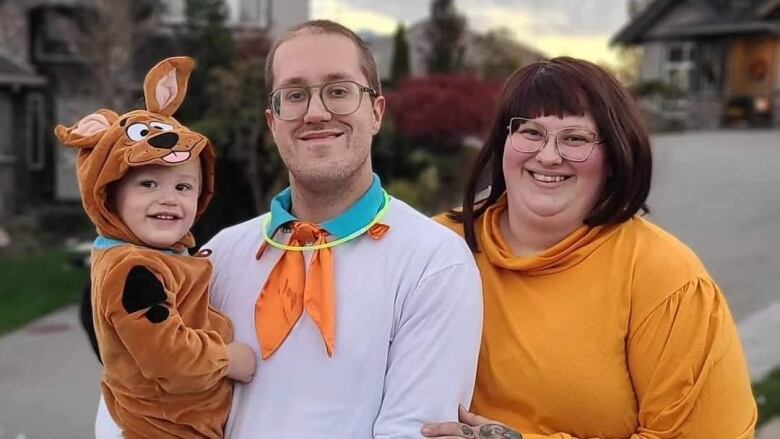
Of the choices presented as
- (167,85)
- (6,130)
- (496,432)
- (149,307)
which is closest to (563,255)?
(496,432)

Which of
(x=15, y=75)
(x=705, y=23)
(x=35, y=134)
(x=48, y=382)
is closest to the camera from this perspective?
(x=48, y=382)

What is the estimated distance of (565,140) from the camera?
2297 mm

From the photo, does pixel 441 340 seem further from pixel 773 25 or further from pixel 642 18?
pixel 642 18

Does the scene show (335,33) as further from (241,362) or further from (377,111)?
(241,362)

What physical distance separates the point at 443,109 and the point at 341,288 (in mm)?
12365

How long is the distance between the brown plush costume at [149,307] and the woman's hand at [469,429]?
550 mm

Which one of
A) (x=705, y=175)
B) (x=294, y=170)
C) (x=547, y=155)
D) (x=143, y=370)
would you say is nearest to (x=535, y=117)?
(x=547, y=155)

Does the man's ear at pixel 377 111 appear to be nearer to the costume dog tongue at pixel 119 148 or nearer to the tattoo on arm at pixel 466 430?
the costume dog tongue at pixel 119 148

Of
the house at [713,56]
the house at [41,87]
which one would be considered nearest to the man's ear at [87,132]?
the house at [41,87]

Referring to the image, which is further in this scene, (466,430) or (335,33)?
(335,33)

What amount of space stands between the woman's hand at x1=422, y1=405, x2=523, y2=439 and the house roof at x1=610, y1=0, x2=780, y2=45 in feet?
94.0

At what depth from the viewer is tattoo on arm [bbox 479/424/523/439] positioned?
2.17 meters

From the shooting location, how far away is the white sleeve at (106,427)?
231 centimetres

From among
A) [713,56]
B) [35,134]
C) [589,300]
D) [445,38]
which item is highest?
[445,38]
